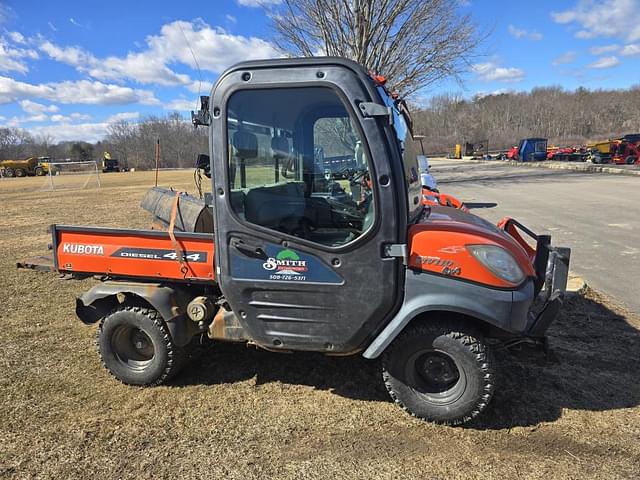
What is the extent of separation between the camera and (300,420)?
2998 mm

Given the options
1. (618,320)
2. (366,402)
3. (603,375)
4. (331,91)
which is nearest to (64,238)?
(331,91)

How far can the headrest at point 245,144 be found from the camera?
2.82 meters

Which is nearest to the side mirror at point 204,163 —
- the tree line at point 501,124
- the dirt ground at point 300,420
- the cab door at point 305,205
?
the cab door at point 305,205

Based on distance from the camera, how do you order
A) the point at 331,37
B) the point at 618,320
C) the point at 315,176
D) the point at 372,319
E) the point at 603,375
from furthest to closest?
the point at 331,37
the point at 618,320
the point at 603,375
the point at 315,176
the point at 372,319

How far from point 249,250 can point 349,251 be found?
25.4 inches

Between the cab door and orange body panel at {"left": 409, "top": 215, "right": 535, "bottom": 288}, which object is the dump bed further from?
orange body panel at {"left": 409, "top": 215, "right": 535, "bottom": 288}

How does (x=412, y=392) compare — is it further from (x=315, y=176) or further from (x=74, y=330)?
(x=74, y=330)

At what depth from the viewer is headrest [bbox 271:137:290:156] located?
2.94m

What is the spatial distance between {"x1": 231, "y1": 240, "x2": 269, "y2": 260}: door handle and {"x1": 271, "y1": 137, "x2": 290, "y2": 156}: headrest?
64 cm

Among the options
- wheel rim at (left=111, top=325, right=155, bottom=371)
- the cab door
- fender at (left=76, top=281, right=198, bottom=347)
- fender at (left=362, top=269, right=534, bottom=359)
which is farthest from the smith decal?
wheel rim at (left=111, top=325, right=155, bottom=371)

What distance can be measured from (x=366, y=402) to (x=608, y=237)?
7446mm

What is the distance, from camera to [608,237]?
8.45m

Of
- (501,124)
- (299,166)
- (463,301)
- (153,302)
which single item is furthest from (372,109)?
(501,124)

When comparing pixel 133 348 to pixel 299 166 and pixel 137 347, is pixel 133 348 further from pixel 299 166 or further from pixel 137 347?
pixel 299 166
